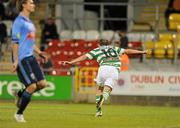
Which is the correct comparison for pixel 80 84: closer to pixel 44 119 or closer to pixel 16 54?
pixel 44 119

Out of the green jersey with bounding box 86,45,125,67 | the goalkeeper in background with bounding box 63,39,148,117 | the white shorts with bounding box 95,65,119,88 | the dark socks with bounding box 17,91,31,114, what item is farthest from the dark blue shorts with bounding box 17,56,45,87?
the white shorts with bounding box 95,65,119,88

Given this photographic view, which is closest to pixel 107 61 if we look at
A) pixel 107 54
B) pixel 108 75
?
pixel 107 54

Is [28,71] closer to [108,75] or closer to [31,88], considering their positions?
[31,88]

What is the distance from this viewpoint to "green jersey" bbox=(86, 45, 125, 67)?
57.7ft

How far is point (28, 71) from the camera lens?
14172 millimetres

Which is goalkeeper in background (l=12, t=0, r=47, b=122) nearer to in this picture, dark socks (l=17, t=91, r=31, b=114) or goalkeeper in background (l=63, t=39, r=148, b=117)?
dark socks (l=17, t=91, r=31, b=114)

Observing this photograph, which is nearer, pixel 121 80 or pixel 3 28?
pixel 121 80

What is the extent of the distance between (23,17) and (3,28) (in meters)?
17.8

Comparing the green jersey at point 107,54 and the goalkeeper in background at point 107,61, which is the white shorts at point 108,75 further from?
the green jersey at point 107,54

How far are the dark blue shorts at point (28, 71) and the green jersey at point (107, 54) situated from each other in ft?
11.2

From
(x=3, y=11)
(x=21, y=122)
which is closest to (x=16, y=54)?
(x=21, y=122)

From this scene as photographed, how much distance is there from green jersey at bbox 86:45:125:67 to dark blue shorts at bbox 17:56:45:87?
341 cm

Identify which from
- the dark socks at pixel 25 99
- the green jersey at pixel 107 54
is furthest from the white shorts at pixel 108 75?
the dark socks at pixel 25 99

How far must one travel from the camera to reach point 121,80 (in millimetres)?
25609
